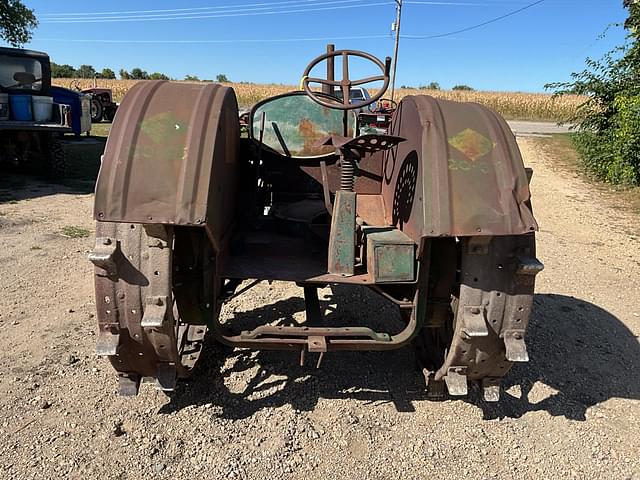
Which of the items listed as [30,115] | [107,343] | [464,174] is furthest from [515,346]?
[30,115]

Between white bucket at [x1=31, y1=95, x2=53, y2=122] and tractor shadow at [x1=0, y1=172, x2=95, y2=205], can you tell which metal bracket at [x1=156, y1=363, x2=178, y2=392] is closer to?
tractor shadow at [x1=0, y1=172, x2=95, y2=205]

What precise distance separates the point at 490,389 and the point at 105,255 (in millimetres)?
2057

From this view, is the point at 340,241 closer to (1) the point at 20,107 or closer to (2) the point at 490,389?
(2) the point at 490,389

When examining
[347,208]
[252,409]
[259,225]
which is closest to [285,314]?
[259,225]

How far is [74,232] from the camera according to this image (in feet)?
22.4

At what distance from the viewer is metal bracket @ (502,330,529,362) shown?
250 cm

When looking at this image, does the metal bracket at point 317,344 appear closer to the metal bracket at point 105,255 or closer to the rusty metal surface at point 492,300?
the rusty metal surface at point 492,300

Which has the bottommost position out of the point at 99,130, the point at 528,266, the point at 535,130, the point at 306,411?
the point at 306,411

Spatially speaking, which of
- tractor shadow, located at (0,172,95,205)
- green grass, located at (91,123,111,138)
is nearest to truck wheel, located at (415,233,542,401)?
tractor shadow, located at (0,172,95,205)

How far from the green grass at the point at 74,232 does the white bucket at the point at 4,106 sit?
3958 mm

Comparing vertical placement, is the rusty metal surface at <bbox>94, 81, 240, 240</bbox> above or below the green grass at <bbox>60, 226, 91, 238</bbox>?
above

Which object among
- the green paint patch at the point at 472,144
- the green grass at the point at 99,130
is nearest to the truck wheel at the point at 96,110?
the green grass at the point at 99,130

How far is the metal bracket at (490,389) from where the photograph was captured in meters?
2.83

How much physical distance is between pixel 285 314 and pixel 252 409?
4.45 feet
